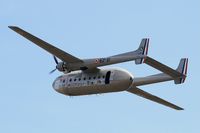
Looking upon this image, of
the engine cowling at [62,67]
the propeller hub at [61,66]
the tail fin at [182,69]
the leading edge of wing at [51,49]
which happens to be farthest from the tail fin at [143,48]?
the propeller hub at [61,66]

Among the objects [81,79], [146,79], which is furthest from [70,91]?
[146,79]

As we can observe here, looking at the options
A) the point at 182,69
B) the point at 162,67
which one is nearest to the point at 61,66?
the point at 162,67

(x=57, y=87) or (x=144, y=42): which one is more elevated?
(x=144, y=42)

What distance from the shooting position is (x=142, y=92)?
346ft

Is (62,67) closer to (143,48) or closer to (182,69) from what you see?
(143,48)

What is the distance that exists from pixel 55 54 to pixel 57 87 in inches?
229

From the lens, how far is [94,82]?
9519 centimetres

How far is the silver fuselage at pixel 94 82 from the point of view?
308ft

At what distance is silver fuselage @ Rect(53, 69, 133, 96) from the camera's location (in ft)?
308

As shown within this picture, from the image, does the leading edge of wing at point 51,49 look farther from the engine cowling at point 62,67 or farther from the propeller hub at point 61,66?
the propeller hub at point 61,66

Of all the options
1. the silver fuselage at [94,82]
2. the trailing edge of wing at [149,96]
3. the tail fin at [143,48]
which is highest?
the tail fin at [143,48]

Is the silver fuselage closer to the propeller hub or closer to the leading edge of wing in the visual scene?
the propeller hub

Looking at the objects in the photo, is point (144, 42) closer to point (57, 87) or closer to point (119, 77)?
point (119, 77)

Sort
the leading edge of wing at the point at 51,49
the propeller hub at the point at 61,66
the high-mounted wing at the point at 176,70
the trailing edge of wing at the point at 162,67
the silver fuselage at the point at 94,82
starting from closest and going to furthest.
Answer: the trailing edge of wing at the point at 162,67
the high-mounted wing at the point at 176,70
the silver fuselage at the point at 94,82
the leading edge of wing at the point at 51,49
the propeller hub at the point at 61,66
